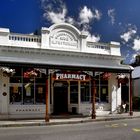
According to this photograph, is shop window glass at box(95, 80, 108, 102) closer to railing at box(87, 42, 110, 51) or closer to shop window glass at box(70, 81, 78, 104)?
shop window glass at box(70, 81, 78, 104)

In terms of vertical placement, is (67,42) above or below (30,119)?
above

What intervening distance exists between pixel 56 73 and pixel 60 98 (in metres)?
3.23

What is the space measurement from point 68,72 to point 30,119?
4.07m

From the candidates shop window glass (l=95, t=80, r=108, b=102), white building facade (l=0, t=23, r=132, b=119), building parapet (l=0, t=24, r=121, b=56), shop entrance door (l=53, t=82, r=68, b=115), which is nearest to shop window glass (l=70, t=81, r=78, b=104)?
white building facade (l=0, t=23, r=132, b=119)

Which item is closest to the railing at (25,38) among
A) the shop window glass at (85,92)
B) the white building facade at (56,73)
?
the white building facade at (56,73)

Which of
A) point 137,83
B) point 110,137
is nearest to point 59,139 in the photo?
point 110,137

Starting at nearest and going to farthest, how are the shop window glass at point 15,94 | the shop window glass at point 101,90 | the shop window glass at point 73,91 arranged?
the shop window glass at point 15,94
the shop window glass at point 73,91
the shop window glass at point 101,90

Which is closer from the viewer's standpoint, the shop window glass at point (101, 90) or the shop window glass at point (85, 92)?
the shop window glass at point (85, 92)

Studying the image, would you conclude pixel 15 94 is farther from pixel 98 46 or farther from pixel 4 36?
pixel 98 46

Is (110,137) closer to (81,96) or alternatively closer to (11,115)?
(11,115)

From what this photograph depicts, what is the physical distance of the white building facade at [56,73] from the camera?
24.5 meters

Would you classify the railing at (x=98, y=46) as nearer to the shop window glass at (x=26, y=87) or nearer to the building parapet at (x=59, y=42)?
the building parapet at (x=59, y=42)

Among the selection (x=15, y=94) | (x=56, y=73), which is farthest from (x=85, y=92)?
(x=15, y=94)

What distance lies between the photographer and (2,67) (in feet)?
77.9
